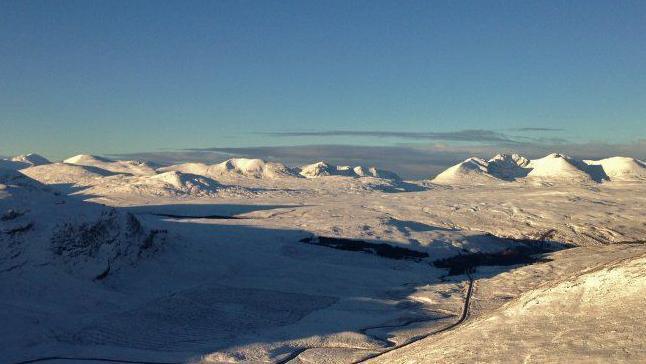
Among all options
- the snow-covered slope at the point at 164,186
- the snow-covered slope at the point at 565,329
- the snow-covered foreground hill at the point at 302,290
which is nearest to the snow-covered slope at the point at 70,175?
the snow-covered slope at the point at 164,186

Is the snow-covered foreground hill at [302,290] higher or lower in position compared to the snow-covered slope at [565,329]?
lower

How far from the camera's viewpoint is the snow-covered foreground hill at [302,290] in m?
18.5

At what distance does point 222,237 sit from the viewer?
5328 cm

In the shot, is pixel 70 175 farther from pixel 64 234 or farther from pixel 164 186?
pixel 64 234

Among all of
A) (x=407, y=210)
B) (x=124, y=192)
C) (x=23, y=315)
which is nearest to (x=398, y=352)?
(x=23, y=315)

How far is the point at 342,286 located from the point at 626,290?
22.0 metres

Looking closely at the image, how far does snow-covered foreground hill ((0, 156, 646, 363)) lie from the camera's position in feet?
60.7

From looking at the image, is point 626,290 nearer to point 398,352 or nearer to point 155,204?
point 398,352

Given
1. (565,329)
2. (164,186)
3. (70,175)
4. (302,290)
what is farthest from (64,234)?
(70,175)

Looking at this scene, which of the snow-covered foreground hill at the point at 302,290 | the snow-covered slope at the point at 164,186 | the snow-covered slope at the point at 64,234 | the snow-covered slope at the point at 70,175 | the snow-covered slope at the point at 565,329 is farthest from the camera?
the snow-covered slope at the point at 70,175

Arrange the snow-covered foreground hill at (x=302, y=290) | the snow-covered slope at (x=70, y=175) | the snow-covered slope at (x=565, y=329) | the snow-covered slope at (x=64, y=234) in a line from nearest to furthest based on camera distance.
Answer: the snow-covered slope at (x=565, y=329) < the snow-covered foreground hill at (x=302, y=290) < the snow-covered slope at (x=64, y=234) < the snow-covered slope at (x=70, y=175)

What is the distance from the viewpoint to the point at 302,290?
1447 inches

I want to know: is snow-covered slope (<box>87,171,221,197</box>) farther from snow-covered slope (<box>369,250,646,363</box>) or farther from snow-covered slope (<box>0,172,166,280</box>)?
snow-covered slope (<box>369,250,646,363</box>)

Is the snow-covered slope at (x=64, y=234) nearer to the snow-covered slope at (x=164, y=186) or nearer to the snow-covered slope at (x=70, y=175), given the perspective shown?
the snow-covered slope at (x=164, y=186)
